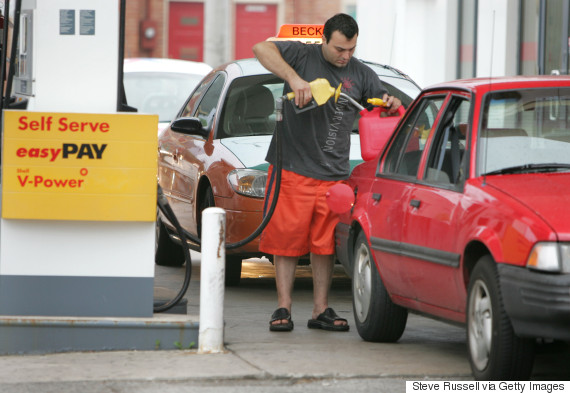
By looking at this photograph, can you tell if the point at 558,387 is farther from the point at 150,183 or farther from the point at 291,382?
the point at 150,183

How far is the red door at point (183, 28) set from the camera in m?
32.6

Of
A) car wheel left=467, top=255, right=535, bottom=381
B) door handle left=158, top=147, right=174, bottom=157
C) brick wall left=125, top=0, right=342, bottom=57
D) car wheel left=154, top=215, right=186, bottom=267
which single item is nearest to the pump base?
car wheel left=467, top=255, right=535, bottom=381

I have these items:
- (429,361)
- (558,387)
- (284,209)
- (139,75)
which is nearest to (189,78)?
(139,75)

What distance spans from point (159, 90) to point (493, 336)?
10.5 metres

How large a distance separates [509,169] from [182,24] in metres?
27.4

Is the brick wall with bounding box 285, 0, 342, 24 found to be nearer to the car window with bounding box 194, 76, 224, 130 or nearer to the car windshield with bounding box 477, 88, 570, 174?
the car window with bounding box 194, 76, 224, 130

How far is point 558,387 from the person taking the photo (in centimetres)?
545

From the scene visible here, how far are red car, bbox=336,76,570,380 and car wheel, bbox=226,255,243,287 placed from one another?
2051 mm

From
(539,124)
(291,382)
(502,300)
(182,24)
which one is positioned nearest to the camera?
(502,300)

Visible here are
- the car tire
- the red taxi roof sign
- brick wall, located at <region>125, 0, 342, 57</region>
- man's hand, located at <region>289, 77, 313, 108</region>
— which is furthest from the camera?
brick wall, located at <region>125, 0, 342, 57</region>

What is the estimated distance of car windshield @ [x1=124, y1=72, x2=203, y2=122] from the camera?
15.2 metres

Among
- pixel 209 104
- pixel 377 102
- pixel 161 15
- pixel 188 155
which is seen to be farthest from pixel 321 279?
pixel 161 15

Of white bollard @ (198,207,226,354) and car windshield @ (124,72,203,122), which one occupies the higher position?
car windshield @ (124,72,203,122)

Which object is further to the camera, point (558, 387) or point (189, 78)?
point (189, 78)
